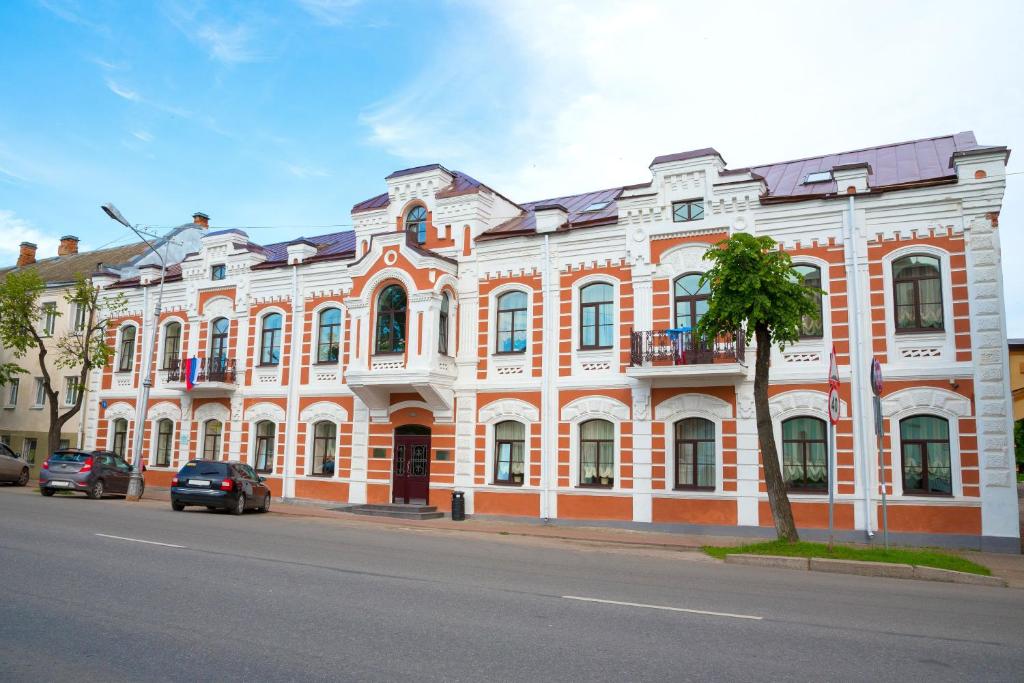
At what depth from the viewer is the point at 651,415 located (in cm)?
2155

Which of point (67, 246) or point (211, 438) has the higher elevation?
point (67, 246)

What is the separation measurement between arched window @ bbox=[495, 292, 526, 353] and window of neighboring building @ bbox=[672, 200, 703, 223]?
516cm

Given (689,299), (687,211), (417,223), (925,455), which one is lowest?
(925,455)

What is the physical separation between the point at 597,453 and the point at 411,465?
6325 millimetres

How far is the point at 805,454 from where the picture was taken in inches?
782

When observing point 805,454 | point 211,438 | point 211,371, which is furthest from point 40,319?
point 805,454

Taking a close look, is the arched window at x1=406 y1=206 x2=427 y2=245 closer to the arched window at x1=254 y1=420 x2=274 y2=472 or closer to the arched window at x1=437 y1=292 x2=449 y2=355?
the arched window at x1=437 y1=292 x2=449 y2=355

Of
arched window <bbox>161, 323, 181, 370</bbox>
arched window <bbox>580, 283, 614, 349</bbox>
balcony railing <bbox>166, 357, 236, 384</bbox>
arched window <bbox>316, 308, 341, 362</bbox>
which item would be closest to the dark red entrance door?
arched window <bbox>316, 308, 341, 362</bbox>

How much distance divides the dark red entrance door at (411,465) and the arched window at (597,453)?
5287mm

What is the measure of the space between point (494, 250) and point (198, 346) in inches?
526

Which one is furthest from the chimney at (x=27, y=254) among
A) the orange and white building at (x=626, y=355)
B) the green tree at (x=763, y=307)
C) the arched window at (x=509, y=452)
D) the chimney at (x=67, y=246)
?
the green tree at (x=763, y=307)

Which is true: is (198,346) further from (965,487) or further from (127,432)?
(965,487)

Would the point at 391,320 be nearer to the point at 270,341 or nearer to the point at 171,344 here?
the point at 270,341

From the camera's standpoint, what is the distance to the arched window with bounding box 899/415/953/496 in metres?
18.5
